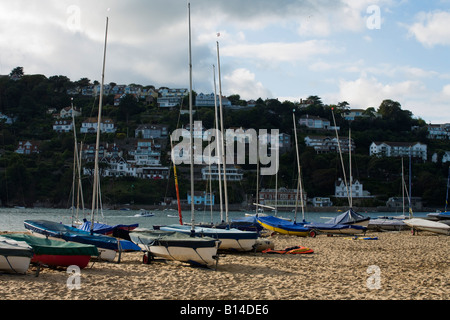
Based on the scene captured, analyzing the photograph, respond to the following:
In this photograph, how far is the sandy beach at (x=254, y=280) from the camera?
11.1 meters

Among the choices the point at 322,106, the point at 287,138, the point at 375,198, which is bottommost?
the point at 375,198

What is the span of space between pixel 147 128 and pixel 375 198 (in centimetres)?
7229

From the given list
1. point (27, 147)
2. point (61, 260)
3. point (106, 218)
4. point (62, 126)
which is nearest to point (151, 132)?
point (62, 126)

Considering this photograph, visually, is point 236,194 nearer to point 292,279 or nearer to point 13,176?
point 13,176

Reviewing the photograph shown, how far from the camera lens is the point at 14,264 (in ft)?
41.8

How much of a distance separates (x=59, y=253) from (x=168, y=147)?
439 ft

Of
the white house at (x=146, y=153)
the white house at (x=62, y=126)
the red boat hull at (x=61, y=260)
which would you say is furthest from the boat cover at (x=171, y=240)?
the white house at (x=62, y=126)

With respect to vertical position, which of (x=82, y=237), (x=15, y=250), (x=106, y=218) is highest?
(x=15, y=250)

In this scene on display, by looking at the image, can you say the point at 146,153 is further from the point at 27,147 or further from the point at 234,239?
the point at 234,239

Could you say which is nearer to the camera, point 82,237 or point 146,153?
point 82,237

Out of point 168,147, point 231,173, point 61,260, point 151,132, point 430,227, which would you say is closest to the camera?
point 61,260

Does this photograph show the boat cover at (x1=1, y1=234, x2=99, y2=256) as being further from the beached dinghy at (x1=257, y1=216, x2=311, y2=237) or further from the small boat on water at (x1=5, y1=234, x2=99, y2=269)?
the beached dinghy at (x1=257, y1=216, x2=311, y2=237)

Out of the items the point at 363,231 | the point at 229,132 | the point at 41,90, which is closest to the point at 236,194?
the point at 229,132

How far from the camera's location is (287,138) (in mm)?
152750
